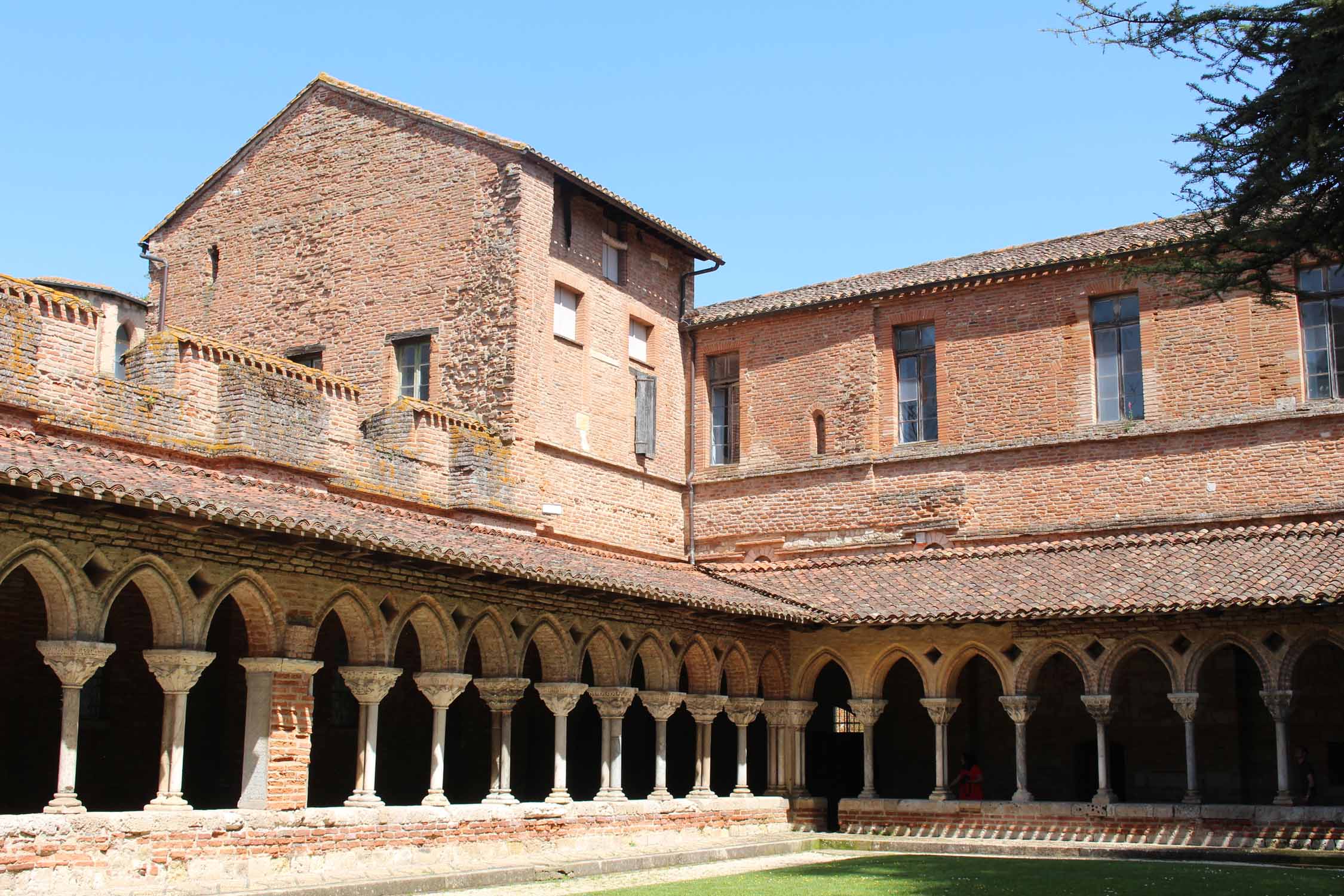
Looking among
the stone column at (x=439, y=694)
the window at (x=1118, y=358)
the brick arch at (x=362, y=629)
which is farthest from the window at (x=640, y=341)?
the brick arch at (x=362, y=629)

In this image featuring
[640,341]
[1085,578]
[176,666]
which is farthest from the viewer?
[640,341]

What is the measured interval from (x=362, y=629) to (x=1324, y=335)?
14188 mm

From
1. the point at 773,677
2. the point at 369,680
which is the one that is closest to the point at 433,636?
the point at 369,680

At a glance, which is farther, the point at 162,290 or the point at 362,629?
the point at 162,290

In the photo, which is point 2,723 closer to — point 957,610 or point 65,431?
point 65,431

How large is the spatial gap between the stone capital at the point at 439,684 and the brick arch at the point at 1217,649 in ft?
29.4

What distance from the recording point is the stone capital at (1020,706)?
20.3 meters

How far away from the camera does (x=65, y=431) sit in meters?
15.6

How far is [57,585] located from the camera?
12.3 meters

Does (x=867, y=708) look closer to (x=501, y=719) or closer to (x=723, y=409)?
(x=501, y=719)

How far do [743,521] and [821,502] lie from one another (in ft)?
4.87

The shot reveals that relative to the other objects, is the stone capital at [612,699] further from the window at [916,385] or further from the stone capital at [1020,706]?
the window at [916,385]

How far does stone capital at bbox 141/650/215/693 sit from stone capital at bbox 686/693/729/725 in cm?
842

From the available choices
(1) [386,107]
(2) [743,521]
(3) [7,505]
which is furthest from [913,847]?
(1) [386,107]
